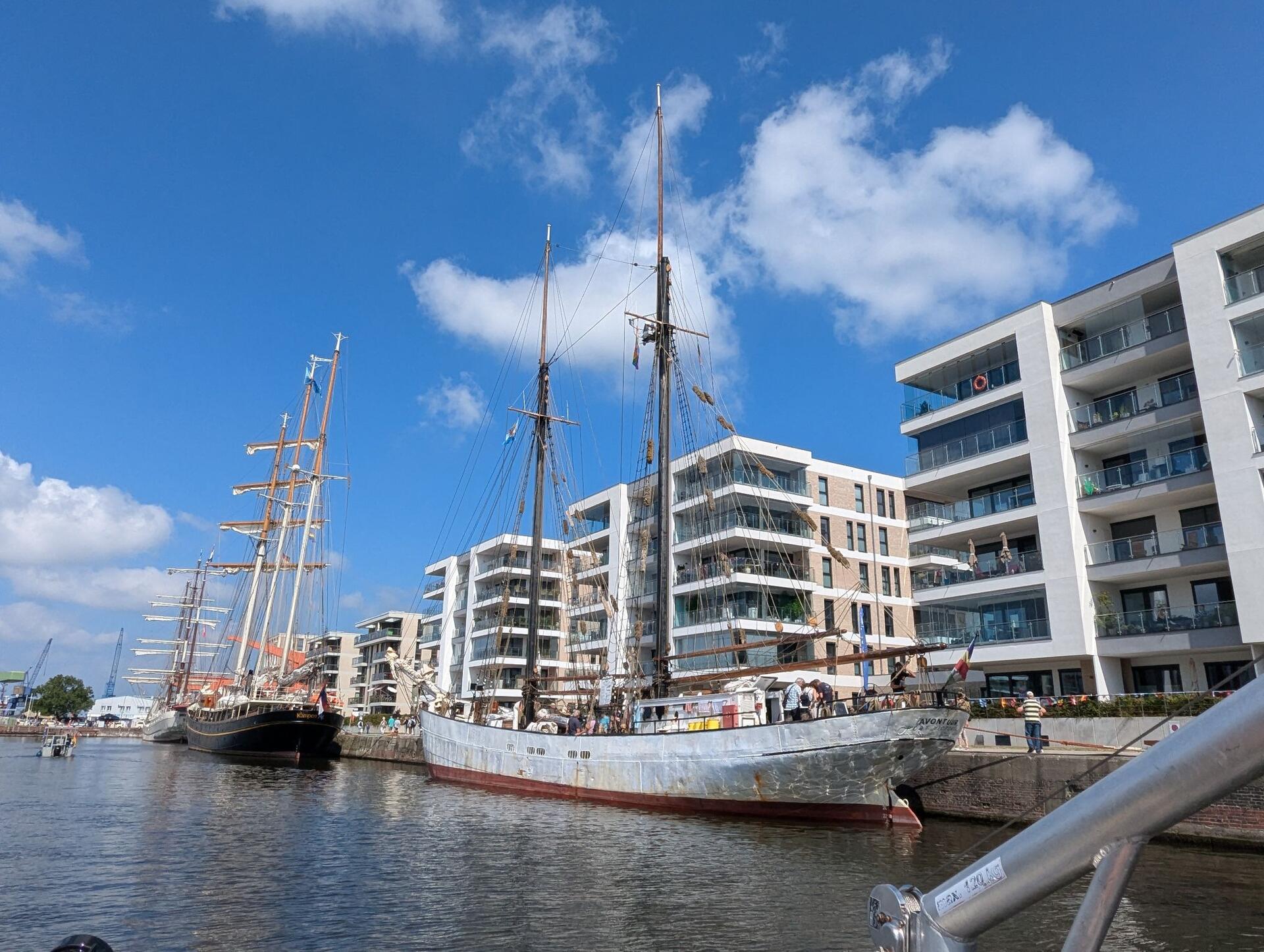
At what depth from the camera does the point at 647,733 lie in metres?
28.1

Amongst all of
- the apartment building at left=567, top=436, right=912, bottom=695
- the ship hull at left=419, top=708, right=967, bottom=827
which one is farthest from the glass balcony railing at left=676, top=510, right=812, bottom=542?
the ship hull at left=419, top=708, right=967, bottom=827

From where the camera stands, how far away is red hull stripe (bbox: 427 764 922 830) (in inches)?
942

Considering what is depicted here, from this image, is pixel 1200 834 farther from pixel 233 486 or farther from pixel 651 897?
pixel 233 486

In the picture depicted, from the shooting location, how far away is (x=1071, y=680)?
33.2 meters

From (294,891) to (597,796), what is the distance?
1612 cm

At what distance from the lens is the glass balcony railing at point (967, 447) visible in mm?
35281

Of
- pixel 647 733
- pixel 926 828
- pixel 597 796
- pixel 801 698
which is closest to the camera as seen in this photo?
pixel 926 828

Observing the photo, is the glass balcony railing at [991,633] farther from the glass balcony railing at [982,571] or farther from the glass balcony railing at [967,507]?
the glass balcony railing at [967,507]

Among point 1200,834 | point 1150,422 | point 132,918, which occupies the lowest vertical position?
point 132,918

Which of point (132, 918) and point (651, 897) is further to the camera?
point (651, 897)

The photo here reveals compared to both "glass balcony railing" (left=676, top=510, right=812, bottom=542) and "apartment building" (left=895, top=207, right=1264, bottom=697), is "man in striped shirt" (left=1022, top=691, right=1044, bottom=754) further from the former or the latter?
"glass balcony railing" (left=676, top=510, right=812, bottom=542)

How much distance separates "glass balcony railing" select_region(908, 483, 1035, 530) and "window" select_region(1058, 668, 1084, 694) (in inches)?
255

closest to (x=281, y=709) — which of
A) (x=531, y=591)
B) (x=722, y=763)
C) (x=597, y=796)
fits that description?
(x=531, y=591)

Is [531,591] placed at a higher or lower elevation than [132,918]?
higher
